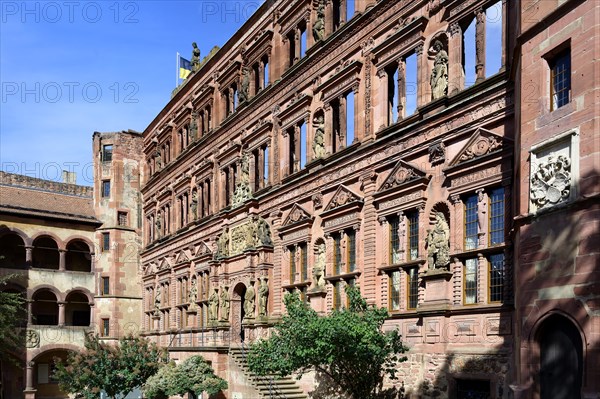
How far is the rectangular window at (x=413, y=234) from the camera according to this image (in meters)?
19.3

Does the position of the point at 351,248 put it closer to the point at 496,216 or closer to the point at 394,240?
the point at 394,240

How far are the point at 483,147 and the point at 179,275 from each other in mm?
25532

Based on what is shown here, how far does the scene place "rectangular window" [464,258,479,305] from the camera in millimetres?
16922

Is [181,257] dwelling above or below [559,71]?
below

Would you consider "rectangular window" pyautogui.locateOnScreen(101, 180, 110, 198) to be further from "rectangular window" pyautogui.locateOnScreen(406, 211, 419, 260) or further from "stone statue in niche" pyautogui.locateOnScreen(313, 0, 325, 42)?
"rectangular window" pyautogui.locateOnScreen(406, 211, 419, 260)

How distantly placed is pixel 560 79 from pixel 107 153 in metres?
41.4

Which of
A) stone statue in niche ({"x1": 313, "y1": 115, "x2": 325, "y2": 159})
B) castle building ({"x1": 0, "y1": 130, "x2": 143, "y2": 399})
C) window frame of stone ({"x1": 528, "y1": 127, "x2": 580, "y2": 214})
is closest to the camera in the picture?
window frame of stone ({"x1": 528, "y1": 127, "x2": 580, "y2": 214})

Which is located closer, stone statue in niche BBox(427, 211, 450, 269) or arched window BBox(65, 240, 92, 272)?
stone statue in niche BBox(427, 211, 450, 269)

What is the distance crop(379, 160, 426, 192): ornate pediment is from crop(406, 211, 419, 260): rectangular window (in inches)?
38.8

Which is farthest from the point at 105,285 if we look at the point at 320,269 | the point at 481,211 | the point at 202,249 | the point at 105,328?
the point at 481,211

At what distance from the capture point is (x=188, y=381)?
2742cm

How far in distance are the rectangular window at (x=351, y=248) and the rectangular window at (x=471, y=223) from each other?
5525mm

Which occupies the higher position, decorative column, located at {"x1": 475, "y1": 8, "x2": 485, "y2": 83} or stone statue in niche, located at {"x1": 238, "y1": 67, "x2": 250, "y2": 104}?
stone statue in niche, located at {"x1": 238, "y1": 67, "x2": 250, "y2": 104}

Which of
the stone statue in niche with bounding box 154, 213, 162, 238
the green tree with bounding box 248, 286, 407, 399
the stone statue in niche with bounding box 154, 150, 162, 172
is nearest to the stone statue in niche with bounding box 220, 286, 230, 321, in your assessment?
the green tree with bounding box 248, 286, 407, 399
